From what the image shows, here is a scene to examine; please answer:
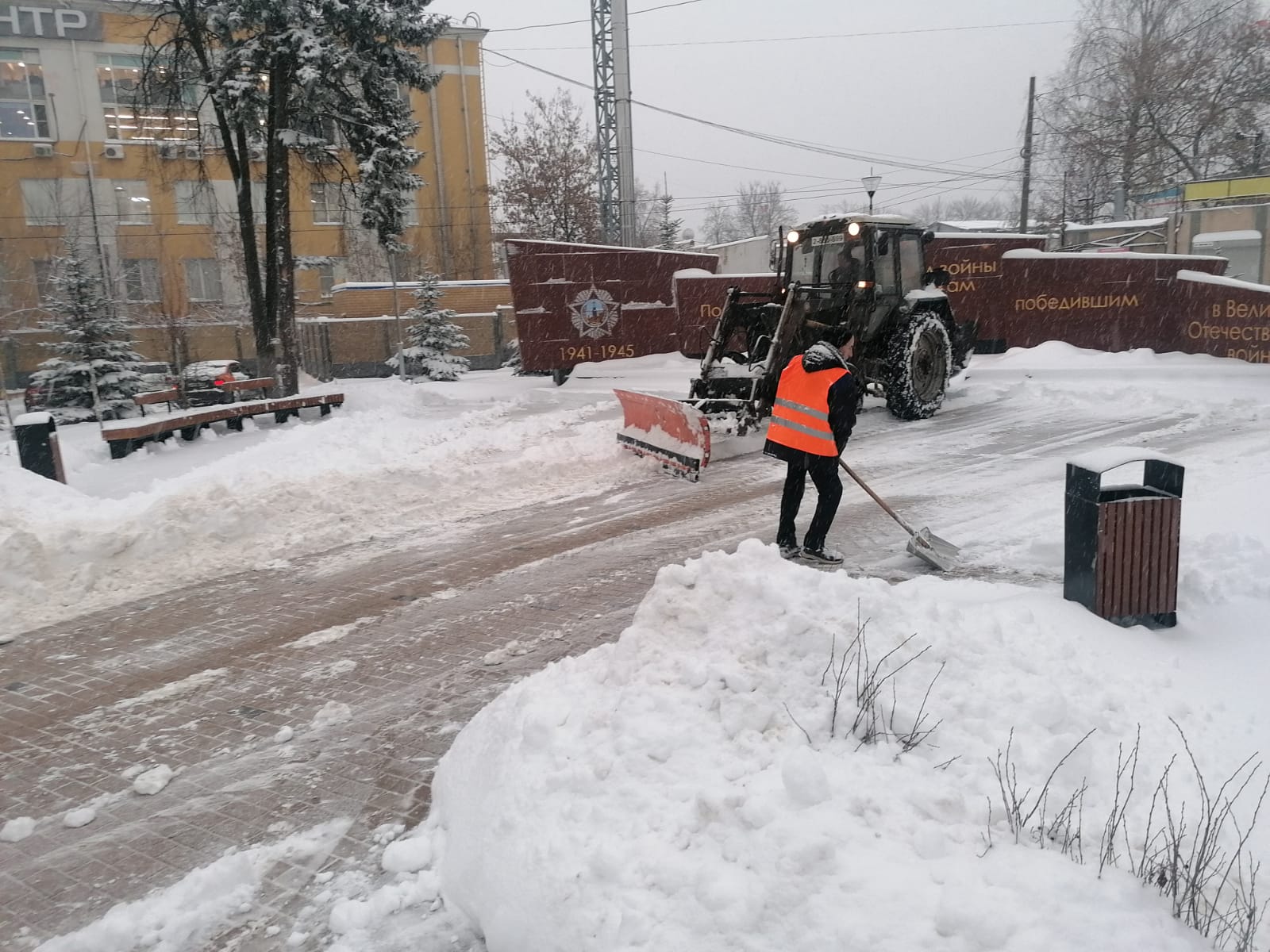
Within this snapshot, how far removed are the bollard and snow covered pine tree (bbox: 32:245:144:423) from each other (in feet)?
31.5

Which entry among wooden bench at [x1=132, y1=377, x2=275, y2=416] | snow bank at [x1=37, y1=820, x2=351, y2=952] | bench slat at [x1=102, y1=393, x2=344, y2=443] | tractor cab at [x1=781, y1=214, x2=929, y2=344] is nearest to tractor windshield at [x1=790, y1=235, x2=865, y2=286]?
tractor cab at [x1=781, y1=214, x2=929, y2=344]

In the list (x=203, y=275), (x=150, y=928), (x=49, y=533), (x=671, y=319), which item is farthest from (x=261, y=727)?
(x=203, y=275)

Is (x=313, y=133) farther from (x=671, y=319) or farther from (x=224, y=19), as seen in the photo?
(x=671, y=319)

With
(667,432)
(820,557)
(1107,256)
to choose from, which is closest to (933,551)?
(820,557)

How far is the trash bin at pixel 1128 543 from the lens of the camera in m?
4.70

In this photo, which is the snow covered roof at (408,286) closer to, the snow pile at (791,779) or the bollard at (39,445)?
the bollard at (39,445)

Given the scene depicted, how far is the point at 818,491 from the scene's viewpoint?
20.6 ft

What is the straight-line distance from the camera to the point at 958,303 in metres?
16.3

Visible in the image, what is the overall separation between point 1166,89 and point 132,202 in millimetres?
41586

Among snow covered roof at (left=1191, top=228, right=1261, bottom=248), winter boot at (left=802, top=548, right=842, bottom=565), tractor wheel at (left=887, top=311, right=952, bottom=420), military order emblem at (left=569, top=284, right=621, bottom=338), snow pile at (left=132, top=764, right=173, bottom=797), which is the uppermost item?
snow covered roof at (left=1191, top=228, right=1261, bottom=248)

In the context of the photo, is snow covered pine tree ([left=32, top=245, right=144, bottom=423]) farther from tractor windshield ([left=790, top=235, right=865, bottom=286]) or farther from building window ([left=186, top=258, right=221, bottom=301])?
building window ([left=186, top=258, right=221, bottom=301])

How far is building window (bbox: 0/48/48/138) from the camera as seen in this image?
117 feet

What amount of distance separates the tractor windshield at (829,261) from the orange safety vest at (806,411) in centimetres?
467

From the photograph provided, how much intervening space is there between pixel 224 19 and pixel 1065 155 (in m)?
40.7
